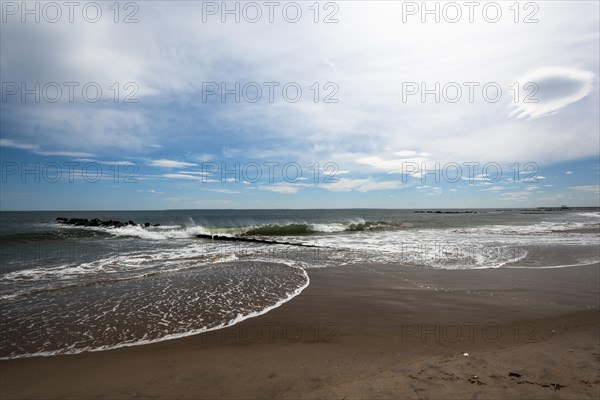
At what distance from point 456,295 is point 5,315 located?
11.2 metres

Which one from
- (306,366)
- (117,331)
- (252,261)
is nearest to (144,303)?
(117,331)

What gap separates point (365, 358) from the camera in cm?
474

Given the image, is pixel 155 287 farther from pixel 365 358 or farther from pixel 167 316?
pixel 365 358

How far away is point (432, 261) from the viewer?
13477mm

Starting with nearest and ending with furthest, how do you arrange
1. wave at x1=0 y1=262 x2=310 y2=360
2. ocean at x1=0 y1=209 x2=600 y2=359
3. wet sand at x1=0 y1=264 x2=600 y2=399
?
wet sand at x1=0 y1=264 x2=600 y2=399 → wave at x1=0 y1=262 x2=310 y2=360 → ocean at x1=0 y1=209 x2=600 y2=359

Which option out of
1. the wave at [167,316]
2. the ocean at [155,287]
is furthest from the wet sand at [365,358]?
the ocean at [155,287]

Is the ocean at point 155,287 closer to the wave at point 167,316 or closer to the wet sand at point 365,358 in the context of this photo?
the wave at point 167,316

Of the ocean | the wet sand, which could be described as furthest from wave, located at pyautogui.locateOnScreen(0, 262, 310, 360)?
the wet sand

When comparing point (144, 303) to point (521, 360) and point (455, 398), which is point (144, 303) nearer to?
point (455, 398)

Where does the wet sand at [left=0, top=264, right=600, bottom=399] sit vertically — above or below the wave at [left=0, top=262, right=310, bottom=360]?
above

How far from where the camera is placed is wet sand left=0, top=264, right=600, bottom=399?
3.92m

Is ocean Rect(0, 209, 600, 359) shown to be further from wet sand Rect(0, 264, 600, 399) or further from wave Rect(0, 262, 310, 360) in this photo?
wet sand Rect(0, 264, 600, 399)

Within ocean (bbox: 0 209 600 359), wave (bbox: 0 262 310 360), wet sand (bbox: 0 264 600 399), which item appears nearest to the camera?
wet sand (bbox: 0 264 600 399)

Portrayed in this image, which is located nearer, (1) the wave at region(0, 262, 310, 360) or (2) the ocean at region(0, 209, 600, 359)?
(1) the wave at region(0, 262, 310, 360)
